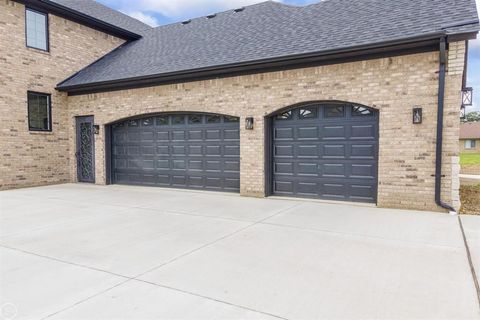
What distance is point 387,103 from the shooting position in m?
7.42

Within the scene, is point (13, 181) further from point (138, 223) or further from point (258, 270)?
point (258, 270)

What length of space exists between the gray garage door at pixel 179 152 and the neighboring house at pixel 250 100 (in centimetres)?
4

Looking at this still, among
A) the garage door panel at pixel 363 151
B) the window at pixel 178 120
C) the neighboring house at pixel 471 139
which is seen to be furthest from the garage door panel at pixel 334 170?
the neighboring house at pixel 471 139

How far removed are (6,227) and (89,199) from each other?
9.92 ft

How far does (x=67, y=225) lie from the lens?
6016 mm

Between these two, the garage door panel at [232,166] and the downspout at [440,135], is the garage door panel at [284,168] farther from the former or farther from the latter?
the downspout at [440,135]

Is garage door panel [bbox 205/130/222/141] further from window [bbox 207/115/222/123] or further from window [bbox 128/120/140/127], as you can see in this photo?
window [bbox 128/120/140/127]

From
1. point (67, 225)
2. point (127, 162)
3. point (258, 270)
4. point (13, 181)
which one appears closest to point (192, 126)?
point (127, 162)

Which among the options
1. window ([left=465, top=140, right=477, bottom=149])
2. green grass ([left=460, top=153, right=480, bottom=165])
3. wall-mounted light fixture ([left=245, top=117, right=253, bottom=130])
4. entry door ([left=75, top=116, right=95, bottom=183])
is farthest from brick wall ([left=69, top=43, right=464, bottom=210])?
window ([left=465, top=140, right=477, bottom=149])

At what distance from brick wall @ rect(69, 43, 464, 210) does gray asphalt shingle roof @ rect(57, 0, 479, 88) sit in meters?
0.57

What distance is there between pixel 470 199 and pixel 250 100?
245 inches

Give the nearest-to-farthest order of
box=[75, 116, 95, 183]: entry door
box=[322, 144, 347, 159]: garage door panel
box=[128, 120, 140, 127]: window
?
1. box=[322, 144, 347, 159]: garage door panel
2. box=[128, 120, 140, 127]: window
3. box=[75, 116, 95, 183]: entry door

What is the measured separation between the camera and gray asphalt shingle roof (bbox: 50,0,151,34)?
1435 cm

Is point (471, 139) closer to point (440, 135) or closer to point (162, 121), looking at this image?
point (440, 135)
